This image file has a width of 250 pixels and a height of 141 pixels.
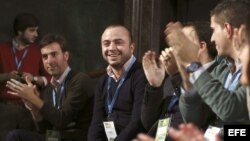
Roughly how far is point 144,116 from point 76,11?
256 cm

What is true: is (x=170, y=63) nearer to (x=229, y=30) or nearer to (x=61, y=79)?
(x=229, y=30)

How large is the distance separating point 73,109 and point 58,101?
0.18m

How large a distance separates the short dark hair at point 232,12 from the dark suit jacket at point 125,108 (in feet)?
3.66

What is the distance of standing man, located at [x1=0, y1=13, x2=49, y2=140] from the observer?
231 inches

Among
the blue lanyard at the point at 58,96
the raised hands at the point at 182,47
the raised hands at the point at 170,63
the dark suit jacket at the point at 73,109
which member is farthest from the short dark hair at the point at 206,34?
the blue lanyard at the point at 58,96

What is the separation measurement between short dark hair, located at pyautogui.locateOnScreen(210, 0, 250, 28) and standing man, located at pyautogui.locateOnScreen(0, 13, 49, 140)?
2.50 m

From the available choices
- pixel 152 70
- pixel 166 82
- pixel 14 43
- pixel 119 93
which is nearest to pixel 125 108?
pixel 119 93

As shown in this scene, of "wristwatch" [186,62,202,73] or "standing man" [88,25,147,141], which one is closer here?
"wristwatch" [186,62,202,73]

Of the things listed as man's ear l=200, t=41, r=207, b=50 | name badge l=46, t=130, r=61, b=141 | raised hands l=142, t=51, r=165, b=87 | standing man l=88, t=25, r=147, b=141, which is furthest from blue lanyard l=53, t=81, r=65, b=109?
man's ear l=200, t=41, r=207, b=50

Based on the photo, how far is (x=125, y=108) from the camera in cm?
460

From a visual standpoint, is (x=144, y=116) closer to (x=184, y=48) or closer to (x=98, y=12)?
(x=184, y=48)

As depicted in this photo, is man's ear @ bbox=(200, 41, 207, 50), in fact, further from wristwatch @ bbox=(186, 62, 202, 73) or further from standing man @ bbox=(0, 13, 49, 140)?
standing man @ bbox=(0, 13, 49, 140)

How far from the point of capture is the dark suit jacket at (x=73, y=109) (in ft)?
16.3

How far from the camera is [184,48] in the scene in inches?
128
